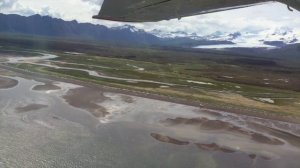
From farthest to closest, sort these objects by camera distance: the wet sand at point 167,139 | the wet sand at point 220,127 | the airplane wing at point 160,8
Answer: the wet sand at point 220,127 → the wet sand at point 167,139 → the airplane wing at point 160,8

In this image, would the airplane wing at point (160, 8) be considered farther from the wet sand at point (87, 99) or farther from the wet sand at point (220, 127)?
the wet sand at point (87, 99)

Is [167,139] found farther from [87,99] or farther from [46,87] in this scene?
[46,87]

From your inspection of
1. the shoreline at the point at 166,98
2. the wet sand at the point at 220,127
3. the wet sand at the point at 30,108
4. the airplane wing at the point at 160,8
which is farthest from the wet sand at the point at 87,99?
the airplane wing at the point at 160,8

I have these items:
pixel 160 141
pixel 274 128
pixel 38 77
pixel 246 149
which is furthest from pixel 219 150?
pixel 38 77

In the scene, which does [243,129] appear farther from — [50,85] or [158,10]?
[158,10]

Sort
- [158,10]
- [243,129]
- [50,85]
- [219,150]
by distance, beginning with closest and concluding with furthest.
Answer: [158,10], [219,150], [243,129], [50,85]

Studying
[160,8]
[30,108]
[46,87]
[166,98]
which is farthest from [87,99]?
[160,8]

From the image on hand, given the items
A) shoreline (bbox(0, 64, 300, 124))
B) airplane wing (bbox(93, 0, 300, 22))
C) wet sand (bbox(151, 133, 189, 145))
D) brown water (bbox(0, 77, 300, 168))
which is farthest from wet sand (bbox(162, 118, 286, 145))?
airplane wing (bbox(93, 0, 300, 22))

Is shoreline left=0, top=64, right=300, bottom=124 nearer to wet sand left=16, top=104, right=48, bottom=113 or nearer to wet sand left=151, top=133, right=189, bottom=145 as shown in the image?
wet sand left=16, top=104, right=48, bottom=113
